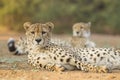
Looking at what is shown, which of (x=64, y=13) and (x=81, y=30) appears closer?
(x=81, y=30)

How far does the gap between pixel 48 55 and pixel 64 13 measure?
11.2 m

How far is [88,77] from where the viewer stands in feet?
22.1

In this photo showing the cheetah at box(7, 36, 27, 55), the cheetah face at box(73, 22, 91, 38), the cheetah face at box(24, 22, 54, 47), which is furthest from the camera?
the cheetah face at box(73, 22, 91, 38)

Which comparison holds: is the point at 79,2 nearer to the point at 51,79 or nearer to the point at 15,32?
the point at 15,32

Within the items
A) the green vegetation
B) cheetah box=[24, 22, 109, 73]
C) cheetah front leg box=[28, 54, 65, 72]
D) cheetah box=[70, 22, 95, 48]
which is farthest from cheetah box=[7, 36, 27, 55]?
the green vegetation

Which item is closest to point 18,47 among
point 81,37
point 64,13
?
point 81,37

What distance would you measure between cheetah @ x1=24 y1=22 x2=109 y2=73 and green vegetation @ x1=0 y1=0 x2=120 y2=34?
10172 millimetres

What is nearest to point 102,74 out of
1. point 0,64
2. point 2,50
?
point 0,64

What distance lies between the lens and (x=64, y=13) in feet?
60.9

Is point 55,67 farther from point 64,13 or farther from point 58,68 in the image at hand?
point 64,13

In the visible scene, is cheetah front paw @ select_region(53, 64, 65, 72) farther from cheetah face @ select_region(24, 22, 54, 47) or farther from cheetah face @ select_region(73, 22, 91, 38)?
cheetah face @ select_region(73, 22, 91, 38)

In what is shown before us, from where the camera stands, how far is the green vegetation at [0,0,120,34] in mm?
18250

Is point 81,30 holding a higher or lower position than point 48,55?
higher

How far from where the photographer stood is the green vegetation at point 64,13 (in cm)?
1825
